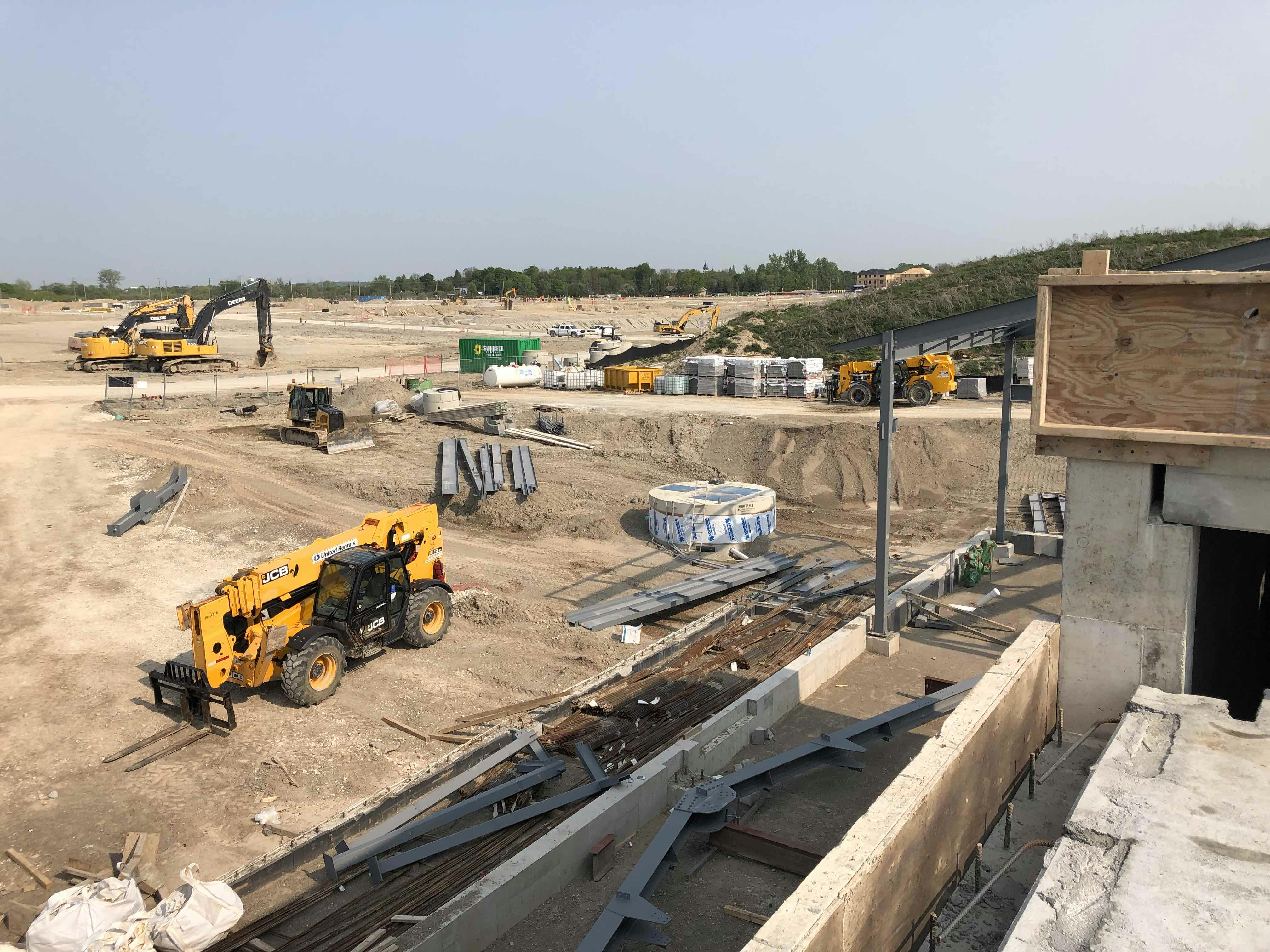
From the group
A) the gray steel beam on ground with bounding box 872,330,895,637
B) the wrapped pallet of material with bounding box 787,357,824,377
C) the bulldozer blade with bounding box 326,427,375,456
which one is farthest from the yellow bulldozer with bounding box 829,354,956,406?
the gray steel beam on ground with bounding box 872,330,895,637

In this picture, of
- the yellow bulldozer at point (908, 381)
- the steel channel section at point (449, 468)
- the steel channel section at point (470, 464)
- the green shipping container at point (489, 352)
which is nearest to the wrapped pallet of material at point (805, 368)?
the yellow bulldozer at point (908, 381)

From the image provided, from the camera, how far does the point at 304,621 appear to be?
43.4 feet

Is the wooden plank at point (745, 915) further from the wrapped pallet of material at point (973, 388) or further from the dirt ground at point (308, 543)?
the wrapped pallet of material at point (973, 388)

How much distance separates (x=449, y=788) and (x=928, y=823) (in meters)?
5.91

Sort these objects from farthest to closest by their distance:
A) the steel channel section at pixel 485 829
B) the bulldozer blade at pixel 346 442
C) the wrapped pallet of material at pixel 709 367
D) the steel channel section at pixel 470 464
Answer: the wrapped pallet of material at pixel 709 367, the bulldozer blade at pixel 346 442, the steel channel section at pixel 470 464, the steel channel section at pixel 485 829

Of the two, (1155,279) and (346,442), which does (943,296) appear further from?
(1155,279)

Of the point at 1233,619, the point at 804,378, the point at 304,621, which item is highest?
the point at 804,378

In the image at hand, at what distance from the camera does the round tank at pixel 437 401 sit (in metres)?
31.4

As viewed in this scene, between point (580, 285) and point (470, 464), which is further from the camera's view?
point (580, 285)

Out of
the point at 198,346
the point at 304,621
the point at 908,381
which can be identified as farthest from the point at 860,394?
the point at 198,346

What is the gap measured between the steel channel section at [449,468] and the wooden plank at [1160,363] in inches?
690

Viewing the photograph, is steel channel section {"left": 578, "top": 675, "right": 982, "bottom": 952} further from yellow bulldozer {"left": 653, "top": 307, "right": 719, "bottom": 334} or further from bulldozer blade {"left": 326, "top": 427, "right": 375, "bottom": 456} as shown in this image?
yellow bulldozer {"left": 653, "top": 307, "right": 719, "bottom": 334}

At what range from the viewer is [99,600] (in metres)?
16.4

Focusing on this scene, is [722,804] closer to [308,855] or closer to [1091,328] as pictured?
[308,855]
